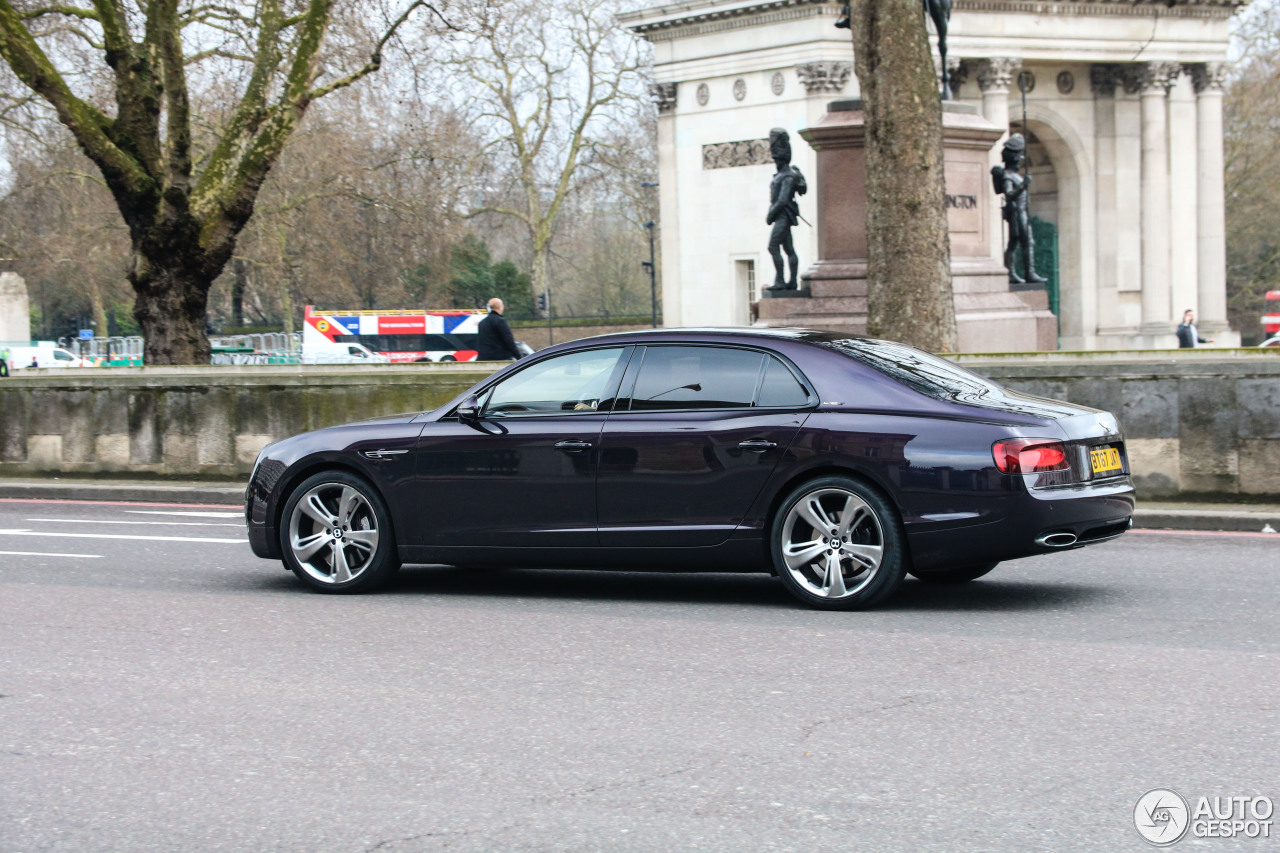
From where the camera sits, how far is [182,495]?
15164 mm

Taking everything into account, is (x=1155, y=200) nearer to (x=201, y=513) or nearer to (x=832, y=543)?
(x=201, y=513)

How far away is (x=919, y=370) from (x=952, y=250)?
1154 centimetres

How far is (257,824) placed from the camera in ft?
14.1

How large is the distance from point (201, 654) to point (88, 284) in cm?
6926

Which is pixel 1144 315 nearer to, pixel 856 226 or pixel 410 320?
pixel 856 226

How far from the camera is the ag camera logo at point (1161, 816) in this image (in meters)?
4.00

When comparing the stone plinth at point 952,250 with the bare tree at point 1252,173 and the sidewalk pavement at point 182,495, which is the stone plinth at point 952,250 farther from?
the bare tree at point 1252,173

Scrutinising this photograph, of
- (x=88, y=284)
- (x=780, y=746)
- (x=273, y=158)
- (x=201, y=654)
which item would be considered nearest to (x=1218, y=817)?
(x=780, y=746)

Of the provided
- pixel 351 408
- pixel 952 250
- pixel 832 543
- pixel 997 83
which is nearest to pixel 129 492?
pixel 351 408

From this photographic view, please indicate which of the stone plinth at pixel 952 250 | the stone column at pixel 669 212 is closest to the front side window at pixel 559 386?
the stone plinth at pixel 952 250

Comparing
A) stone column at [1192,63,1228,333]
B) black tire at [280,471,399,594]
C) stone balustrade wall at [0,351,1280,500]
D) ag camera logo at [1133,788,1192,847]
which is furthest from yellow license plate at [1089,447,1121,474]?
stone column at [1192,63,1228,333]

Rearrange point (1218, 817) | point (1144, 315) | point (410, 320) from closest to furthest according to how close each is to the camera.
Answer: point (1218, 817), point (1144, 315), point (410, 320)

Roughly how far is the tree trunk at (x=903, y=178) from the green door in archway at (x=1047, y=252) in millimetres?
33155

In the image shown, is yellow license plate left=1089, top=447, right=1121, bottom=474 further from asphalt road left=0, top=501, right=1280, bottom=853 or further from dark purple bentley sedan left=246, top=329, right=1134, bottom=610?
asphalt road left=0, top=501, right=1280, bottom=853
